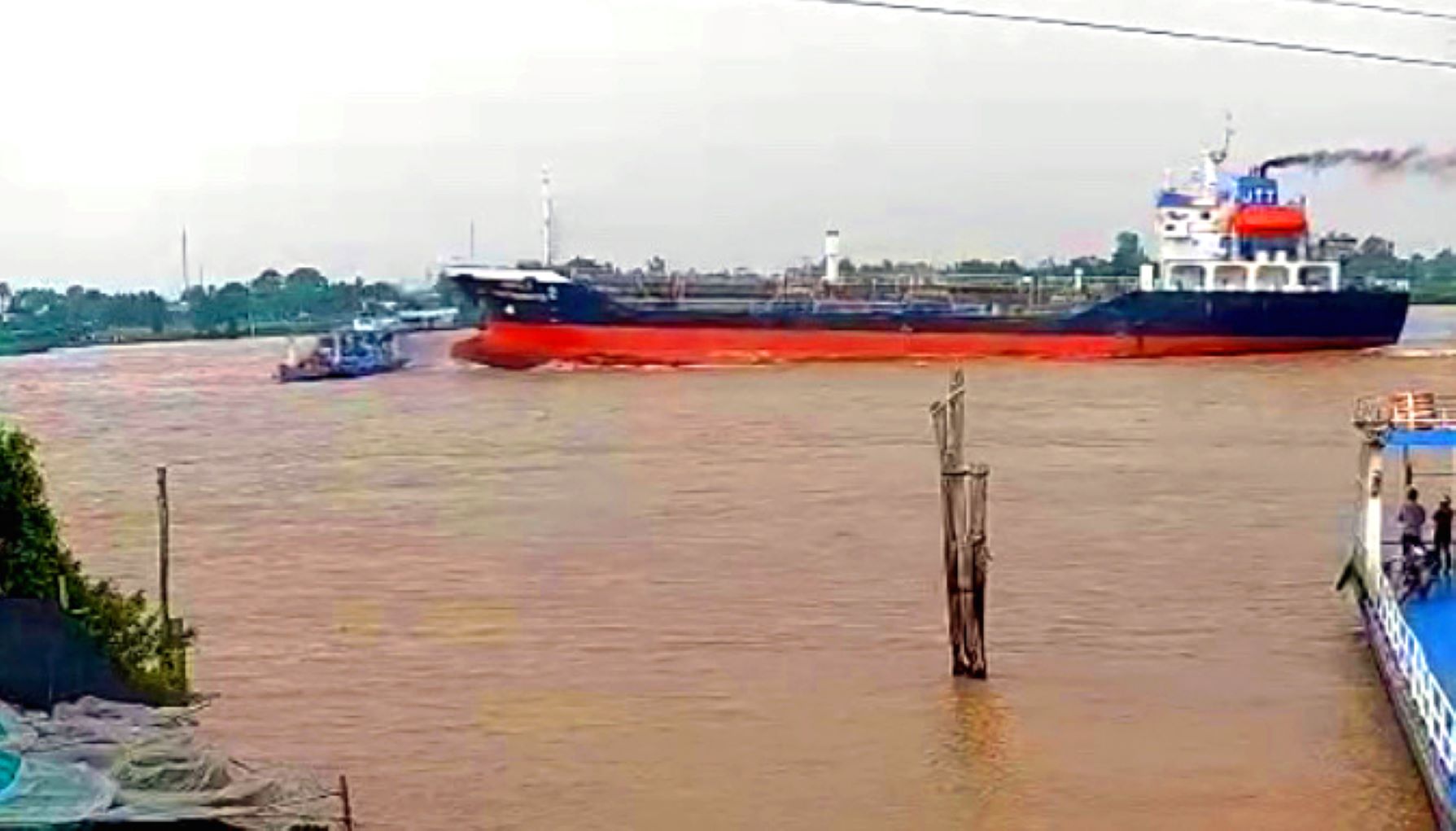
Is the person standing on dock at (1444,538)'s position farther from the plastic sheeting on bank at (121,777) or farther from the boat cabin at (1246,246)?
the boat cabin at (1246,246)

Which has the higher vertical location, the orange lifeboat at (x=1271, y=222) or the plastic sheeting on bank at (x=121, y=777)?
the orange lifeboat at (x=1271, y=222)

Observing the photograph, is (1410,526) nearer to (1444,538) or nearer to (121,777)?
(1444,538)

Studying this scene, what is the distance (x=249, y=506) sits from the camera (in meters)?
24.2

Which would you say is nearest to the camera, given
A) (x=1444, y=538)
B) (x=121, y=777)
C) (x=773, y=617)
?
(x=121, y=777)

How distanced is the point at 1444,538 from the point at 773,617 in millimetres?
5065

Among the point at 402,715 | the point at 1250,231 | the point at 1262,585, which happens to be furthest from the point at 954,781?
the point at 1250,231

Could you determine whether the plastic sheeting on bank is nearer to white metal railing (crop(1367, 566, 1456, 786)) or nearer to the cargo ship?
white metal railing (crop(1367, 566, 1456, 786))

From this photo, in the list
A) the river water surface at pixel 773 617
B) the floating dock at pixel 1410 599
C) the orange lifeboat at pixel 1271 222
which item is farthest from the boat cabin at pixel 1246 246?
the floating dock at pixel 1410 599

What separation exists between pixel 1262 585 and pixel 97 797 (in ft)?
38.5

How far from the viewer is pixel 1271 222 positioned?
47.3m

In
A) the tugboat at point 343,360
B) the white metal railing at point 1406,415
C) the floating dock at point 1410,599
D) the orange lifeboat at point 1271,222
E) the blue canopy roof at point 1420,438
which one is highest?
the orange lifeboat at point 1271,222

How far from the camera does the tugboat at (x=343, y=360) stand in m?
54.3

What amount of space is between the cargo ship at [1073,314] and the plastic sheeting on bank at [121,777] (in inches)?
1582

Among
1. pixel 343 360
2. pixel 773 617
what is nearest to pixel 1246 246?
pixel 343 360
